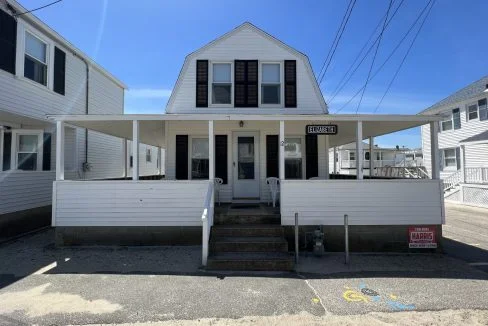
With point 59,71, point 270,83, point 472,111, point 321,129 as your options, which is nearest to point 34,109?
point 59,71

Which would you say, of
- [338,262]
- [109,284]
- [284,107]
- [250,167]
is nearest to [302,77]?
[284,107]

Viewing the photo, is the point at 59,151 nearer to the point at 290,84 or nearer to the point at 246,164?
the point at 246,164

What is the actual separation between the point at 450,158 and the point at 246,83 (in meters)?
17.3

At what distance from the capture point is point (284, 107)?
9.66 meters

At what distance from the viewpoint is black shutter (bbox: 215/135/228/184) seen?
30.6ft

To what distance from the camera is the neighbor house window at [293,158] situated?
9.57 m

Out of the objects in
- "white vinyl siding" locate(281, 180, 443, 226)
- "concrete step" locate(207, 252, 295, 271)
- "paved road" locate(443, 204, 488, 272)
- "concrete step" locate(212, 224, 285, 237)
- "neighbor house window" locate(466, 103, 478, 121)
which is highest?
"neighbor house window" locate(466, 103, 478, 121)

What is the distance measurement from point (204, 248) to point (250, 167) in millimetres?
3994

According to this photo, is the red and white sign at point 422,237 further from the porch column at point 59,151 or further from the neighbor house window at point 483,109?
the neighbor house window at point 483,109

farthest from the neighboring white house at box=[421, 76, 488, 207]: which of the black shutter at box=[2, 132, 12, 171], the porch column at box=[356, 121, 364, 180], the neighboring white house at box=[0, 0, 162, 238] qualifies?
the black shutter at box=[2, 132, 12, 171]

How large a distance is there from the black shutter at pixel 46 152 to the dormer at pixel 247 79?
4302mm

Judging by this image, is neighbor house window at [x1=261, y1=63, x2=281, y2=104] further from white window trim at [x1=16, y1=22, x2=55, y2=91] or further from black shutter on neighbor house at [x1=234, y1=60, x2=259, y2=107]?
white window trim at [x1=16, y1=22, x2=55, y2=91]

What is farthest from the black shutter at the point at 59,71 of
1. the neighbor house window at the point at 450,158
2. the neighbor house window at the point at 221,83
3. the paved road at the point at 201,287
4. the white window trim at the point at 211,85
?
the neighbor house window at the point at 450,158

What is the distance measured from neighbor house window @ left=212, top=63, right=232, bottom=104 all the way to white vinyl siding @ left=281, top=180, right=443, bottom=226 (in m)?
3.91
